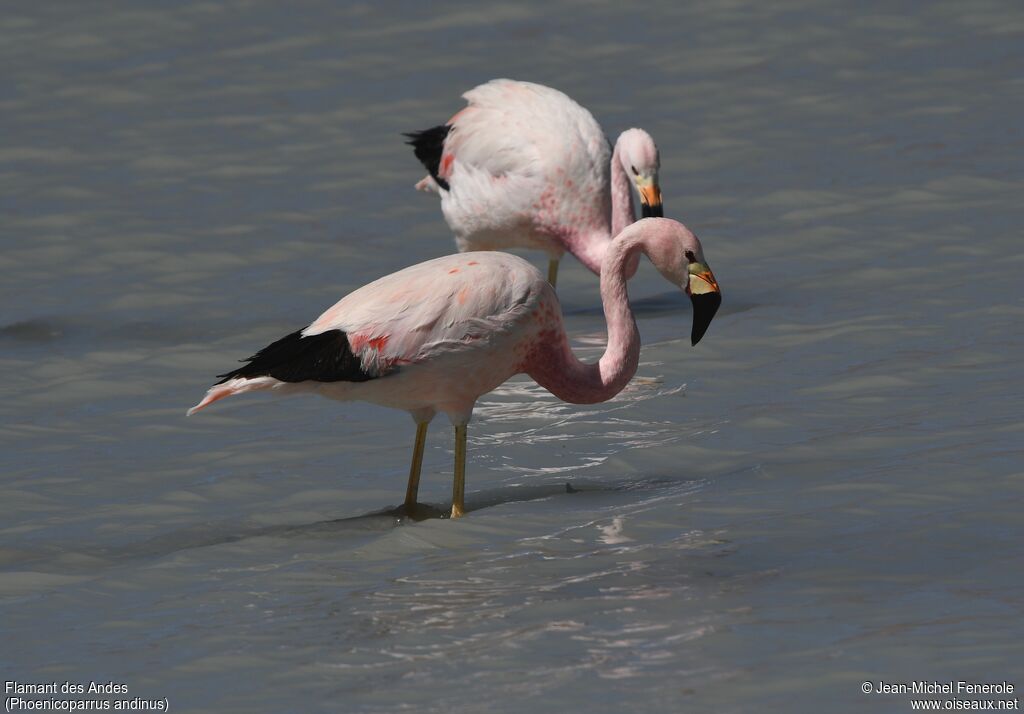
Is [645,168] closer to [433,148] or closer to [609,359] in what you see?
[433,148]

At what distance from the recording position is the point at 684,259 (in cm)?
771

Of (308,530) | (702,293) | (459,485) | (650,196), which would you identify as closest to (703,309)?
(702,293)

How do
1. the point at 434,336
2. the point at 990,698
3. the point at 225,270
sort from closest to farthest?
1. the point at 990,698
2. the point at 434,336
3. the point at 225,270

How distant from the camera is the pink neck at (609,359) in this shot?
25.2 ft

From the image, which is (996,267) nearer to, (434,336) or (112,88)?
(434,336)

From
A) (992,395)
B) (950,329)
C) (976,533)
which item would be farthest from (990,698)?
(950,329)

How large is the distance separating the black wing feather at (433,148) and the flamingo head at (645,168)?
1.31m

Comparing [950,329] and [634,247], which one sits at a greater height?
[634,247]

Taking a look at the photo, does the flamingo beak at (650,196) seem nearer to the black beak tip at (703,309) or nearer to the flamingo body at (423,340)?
the black beak tip at (703,309)

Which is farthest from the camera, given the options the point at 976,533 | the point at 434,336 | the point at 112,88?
the point at 112,88

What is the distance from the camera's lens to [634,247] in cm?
777

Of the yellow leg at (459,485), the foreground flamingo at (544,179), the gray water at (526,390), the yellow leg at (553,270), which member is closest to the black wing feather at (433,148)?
the foreground flamingo at (544,179)

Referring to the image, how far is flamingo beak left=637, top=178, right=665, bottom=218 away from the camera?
10695mm

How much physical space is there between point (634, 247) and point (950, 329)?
8.24 ft
